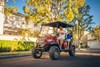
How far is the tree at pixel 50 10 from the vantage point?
3206cm

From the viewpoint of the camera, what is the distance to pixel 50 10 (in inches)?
1313

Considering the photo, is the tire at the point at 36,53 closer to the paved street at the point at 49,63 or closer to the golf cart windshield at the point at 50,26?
the paved street at the point at 49,63

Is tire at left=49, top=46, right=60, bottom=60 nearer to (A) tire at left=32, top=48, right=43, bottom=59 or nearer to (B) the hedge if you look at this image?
(A) tire at left=32, top=48, right=43, bottom=59

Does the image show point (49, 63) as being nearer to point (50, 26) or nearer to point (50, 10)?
point (50, 26)

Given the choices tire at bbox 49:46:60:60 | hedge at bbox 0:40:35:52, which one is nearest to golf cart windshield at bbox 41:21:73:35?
tire at bbox 49:46:60:60

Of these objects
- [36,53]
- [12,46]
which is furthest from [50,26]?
[12,46]

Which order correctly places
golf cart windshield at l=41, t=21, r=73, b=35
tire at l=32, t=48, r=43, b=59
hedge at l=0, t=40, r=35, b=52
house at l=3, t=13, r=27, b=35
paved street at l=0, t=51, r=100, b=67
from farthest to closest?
house at l=3, t=13, r=27, b=35, hedge at l=0, t=40, r=35, b=52, golf cart windshield at l=41, t=21, r=73, b=35, tire at l=32, t=48, r=43, b=59, paved street at l=0, t=51, r=100, b=67

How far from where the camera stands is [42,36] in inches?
584

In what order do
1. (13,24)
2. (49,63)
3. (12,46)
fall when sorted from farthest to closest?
(13,24), (12,46), (49,63)

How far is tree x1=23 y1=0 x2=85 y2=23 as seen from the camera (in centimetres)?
3206

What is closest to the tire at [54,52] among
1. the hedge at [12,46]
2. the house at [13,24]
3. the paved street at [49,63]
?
the paved street at [49,63]

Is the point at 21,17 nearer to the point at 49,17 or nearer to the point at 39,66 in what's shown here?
the point at 49,17

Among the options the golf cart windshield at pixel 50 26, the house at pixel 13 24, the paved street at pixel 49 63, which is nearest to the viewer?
the paved street at pixel 49 63

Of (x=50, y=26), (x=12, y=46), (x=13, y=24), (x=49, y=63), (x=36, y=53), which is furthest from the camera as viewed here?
(x=13, y=24)
